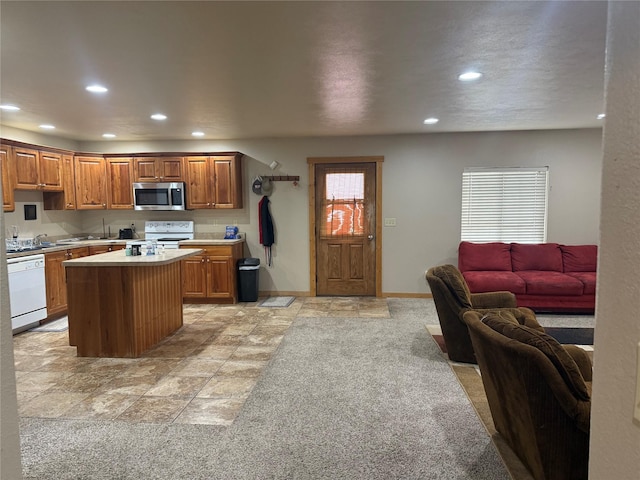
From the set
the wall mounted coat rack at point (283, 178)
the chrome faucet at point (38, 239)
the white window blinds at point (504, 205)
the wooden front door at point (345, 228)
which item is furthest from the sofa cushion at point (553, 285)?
the chrome faucet at point (38, 239)

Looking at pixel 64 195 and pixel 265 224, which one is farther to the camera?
pixel 265 224

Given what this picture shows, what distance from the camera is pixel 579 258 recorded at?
220 inches

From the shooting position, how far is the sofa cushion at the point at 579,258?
5535mm

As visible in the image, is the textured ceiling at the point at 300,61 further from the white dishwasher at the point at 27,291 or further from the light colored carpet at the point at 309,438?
the light colored carpet at the point at 309,438

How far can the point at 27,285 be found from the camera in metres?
4.71

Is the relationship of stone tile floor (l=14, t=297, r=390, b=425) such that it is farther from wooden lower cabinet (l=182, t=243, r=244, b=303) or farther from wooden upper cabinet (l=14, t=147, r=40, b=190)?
wooden upper cabinet (l=14, t=147, r=40, b=190)

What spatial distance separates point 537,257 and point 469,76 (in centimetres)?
336

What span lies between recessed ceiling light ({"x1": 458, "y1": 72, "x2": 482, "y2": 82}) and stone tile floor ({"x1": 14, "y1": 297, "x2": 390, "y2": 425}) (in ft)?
10.0

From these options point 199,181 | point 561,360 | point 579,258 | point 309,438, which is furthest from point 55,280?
point 579,258

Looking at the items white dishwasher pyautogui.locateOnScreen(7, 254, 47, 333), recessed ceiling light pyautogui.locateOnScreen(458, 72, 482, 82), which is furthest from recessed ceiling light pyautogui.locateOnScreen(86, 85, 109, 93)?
recessed ceiling light pyautogui.locateOnScreen(458, 72, 482, 82)

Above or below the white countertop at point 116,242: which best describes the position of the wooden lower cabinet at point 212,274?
below

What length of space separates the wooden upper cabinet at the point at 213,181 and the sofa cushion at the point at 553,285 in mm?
4278

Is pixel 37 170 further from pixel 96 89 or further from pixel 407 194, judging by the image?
pixel 407 194

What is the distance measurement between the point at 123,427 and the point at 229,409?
2.28ft
